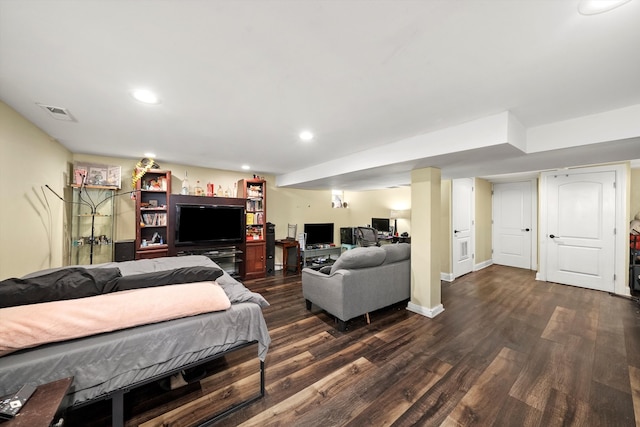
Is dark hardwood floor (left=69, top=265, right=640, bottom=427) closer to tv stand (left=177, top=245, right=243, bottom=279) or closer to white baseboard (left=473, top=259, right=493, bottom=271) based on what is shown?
tv stand (left=177, top=245, right=243, bottom=279)

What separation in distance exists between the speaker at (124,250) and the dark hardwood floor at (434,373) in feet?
8.27

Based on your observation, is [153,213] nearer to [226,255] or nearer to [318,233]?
[226,255]

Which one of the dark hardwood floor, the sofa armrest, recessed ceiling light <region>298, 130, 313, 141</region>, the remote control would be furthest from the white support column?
the remote control

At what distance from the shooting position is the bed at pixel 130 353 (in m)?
1.12

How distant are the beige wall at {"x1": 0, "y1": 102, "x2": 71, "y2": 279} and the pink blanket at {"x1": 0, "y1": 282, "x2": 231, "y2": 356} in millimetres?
1584

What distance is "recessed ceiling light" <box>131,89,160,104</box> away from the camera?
1.75m

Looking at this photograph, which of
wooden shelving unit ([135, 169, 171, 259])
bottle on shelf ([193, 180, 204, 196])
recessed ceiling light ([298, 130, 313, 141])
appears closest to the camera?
recessed ceiling light ([298, 130, 313, 141])

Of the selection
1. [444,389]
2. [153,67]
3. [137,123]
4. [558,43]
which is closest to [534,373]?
[444,389]

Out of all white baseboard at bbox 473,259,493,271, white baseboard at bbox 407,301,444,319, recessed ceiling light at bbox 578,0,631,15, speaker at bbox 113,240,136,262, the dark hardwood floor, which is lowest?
the dark hardwood floor

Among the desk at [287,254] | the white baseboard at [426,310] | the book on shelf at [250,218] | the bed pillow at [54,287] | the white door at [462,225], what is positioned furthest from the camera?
the desk at [287,254]

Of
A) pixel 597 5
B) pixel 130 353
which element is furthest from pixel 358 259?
pixel 597 5

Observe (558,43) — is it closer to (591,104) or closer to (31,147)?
(591,104)

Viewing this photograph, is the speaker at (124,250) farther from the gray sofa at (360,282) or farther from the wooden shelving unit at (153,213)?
the gray sofa at (360,282)

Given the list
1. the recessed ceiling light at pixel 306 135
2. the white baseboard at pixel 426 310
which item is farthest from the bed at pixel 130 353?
the white baseboard at pixel 426 310
